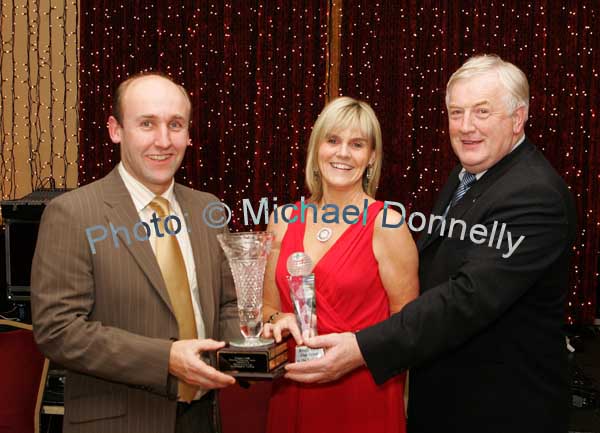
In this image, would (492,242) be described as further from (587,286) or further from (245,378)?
(587,286)

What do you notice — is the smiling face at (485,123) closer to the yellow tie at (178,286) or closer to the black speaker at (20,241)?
the yellow tie at (178,286)

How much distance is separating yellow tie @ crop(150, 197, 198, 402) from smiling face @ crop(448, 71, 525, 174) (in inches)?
38.7

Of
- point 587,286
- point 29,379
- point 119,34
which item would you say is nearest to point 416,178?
point 587,286

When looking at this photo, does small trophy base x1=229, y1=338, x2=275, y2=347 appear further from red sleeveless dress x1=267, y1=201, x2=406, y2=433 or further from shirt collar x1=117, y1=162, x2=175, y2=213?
shirt collar x1=117, y1=162, x2=175, y2=213

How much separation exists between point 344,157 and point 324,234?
0.29 m

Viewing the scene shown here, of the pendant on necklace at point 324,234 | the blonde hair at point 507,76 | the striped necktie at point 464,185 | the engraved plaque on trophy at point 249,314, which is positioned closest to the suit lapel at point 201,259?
the engraved plaque on trophy at point 249,314

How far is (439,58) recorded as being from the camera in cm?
641

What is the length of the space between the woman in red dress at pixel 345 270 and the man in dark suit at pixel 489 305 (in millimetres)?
156

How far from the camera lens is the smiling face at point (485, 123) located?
83.2 inches

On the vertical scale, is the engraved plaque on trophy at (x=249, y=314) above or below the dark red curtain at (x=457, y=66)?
below

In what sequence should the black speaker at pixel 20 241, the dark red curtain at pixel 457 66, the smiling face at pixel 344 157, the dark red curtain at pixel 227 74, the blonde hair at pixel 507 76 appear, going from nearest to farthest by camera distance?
the blonde hair at pixel 507 76
the smiling face at pixel 344 157
the black speaker at pixel 20 241
the dark red curtain at pixel 457 66
the dark red curtain at pixel 227 74

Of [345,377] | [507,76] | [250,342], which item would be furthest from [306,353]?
[507,76]

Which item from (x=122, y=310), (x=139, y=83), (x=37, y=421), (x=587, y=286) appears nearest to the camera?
(x=122, y=310)

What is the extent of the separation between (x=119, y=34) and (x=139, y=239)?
18.1ft
